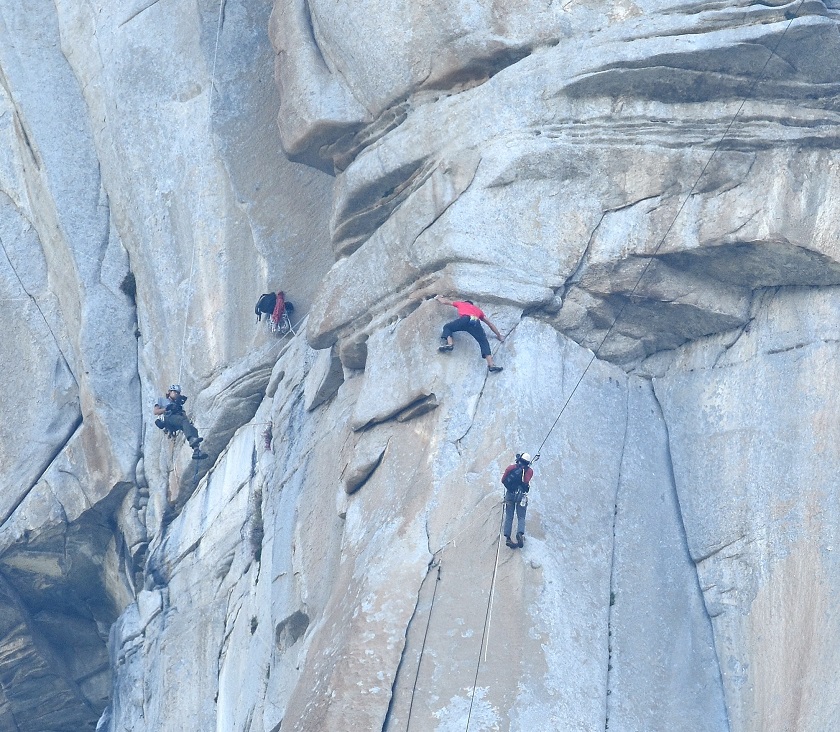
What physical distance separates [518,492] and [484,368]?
2310 mm

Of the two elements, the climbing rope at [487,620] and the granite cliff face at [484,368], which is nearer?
the climbing rope at [487,620]

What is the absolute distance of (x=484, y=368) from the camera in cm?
2294

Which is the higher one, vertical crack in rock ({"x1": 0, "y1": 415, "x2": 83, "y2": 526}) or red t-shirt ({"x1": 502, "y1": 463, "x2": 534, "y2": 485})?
vertical crack in rock ({"x1": 0, "y1": 415, "x2": 83, "y2": 526})

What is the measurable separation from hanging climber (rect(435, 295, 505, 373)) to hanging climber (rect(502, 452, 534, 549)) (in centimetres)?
191

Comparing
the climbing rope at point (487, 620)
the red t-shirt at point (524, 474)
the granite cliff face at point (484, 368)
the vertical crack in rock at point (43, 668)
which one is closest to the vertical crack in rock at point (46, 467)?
the vertical crack in rock at point (43, 668)

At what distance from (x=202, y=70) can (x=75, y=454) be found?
623 cm

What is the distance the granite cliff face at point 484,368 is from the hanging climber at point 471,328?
209 millimetres

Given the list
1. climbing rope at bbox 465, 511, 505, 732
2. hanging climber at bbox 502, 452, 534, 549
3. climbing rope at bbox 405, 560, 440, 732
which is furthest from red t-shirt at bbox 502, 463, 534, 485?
climbing rope at bbox 405, 560, 440, 732

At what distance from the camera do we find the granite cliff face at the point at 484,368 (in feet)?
70.2

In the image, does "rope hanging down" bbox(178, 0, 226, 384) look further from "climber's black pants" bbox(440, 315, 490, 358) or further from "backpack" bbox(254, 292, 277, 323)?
"climber's black pants" bbox(440, 315, 490, 358)

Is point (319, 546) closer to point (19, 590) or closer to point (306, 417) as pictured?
point (306, 417)

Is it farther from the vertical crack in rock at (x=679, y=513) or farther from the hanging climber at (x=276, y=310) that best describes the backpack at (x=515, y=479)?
the hanging climber at (x=276, y=310)

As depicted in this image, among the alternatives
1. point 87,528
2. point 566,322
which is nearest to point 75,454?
point 87,528

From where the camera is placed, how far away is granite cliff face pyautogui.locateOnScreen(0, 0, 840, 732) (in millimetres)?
21406
